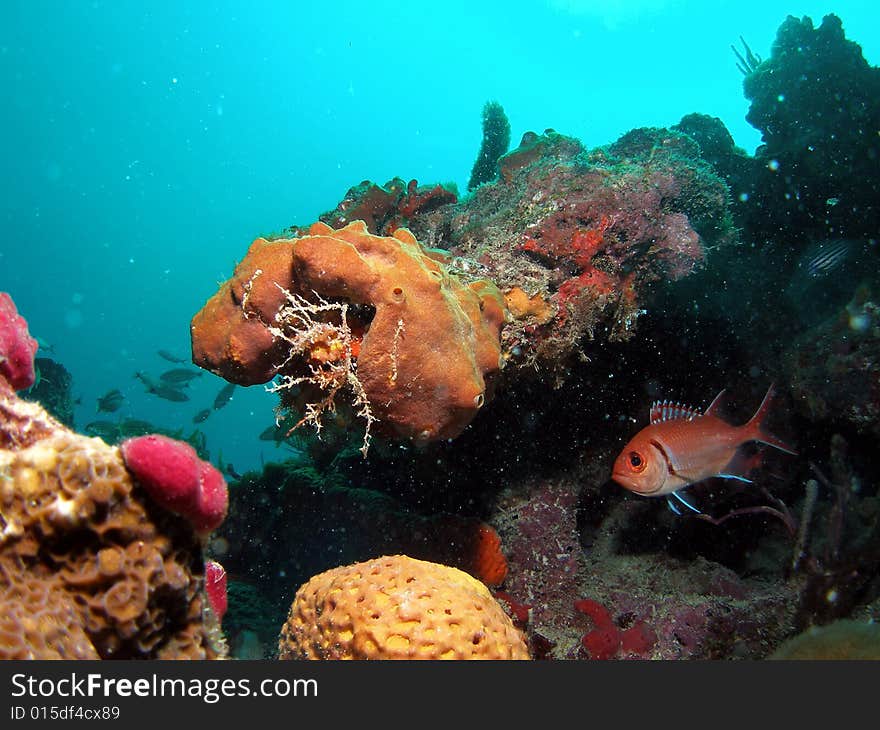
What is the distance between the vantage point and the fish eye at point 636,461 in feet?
11.3

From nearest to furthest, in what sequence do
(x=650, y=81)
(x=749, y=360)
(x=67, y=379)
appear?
(x=749, y=360), (x=67, y=379), (x=650, y=81)

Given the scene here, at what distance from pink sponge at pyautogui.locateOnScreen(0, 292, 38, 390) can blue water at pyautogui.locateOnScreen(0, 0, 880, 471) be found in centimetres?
7900

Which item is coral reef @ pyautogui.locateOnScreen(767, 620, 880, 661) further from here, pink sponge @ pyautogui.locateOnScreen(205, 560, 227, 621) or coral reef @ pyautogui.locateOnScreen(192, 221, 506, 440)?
pink sponge @ pyautogui.locateOnScreen(205, 560, 227, 621)

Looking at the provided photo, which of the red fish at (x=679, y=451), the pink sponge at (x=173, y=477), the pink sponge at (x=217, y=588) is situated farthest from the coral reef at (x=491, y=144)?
the pink sponge at (x=173, y=477)

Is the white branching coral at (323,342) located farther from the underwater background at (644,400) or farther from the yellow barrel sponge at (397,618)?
the yellow barrel sponge at (397,618)

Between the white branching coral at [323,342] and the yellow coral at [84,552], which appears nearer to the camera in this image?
the yellow coral at [84,552]

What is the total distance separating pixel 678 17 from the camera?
71.9m

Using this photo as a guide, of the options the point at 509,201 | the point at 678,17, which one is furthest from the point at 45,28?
the point at 509,201

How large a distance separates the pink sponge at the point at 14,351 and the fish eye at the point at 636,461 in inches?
139

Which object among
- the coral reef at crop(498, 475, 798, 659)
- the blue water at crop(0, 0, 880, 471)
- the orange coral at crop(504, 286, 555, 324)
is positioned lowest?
the coral reef at crop(498, 475, 798, 659)

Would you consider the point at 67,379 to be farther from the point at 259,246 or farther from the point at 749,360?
the point at 749,360

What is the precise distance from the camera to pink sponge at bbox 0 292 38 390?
225cm

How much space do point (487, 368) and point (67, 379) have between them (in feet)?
48.2

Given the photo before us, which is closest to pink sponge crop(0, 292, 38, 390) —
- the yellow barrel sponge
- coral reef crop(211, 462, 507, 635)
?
the yellow barrel sponge
